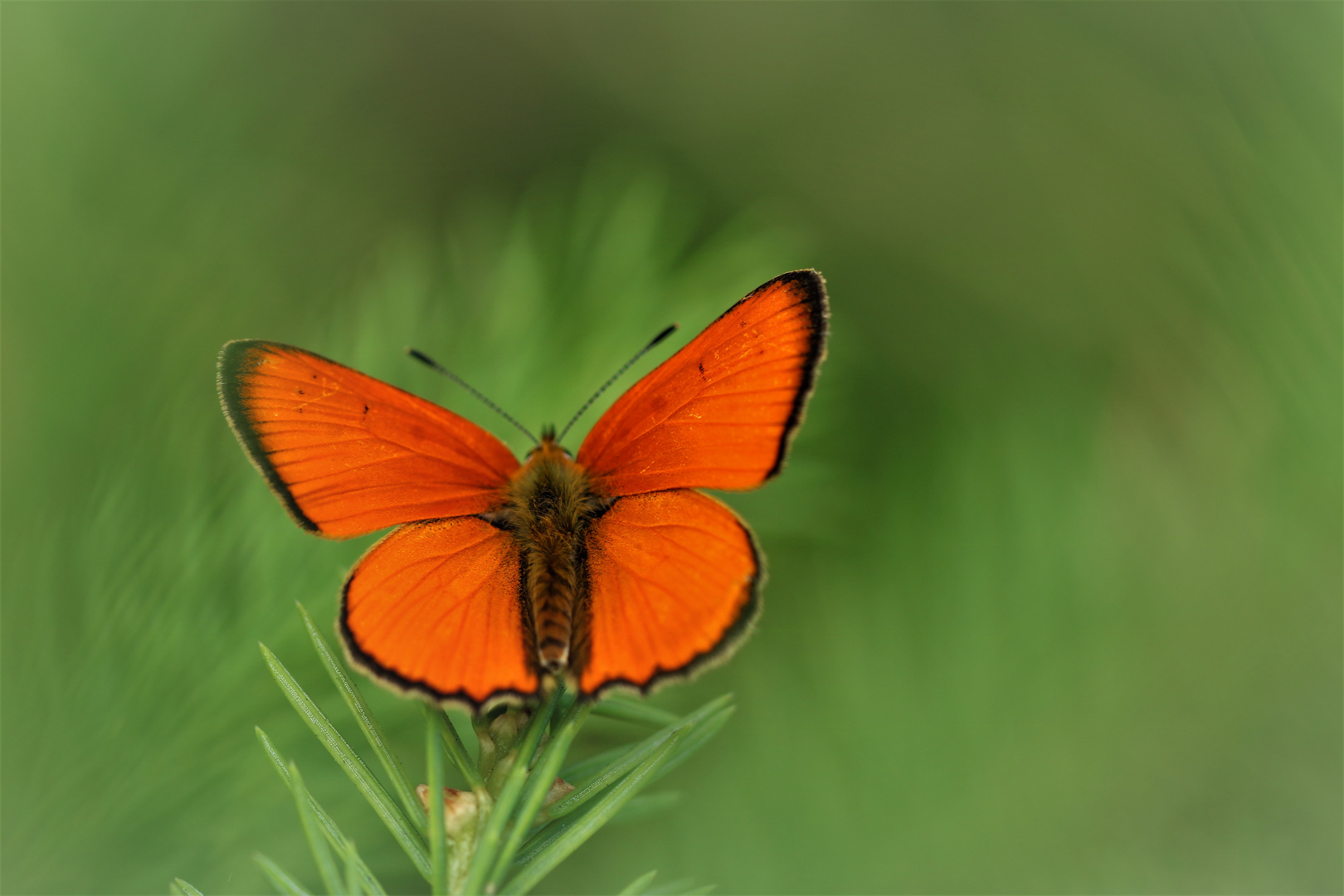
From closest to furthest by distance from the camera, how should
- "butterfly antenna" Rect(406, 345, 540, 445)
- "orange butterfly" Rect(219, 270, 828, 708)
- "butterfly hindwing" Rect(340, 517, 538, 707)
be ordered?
"butterfly hindwing" Rect(340, 517, 538, 707) < "orange butterfly" Rect(219, 270, 828, 708) < "butterfly antenna" Rect(406, 345, 540, 445)

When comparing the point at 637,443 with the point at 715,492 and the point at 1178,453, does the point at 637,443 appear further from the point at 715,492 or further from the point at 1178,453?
the point at 1178,453

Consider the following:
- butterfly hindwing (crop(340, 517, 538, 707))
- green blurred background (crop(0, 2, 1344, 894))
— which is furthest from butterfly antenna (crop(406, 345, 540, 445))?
butterfly hindwing (crop(340, 517, 538, 707))

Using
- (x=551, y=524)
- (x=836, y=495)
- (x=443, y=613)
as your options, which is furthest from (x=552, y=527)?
(x=836, y=495)

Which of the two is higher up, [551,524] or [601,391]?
[601,391]

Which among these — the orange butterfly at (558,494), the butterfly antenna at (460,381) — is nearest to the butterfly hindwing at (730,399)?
the orange butterfly at (558,494)

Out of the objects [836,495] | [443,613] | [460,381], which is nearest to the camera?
[443,613]

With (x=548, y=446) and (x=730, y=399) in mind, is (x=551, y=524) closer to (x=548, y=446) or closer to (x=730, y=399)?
(x=548, y=446)

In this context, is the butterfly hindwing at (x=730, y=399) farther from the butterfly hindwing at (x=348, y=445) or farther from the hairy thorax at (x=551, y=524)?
the butterfly hindwing at (x=348, y=445)

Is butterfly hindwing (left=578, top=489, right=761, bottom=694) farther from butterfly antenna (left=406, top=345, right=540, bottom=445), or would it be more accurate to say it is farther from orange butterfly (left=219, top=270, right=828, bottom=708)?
butterfly antenna (left=406, top=345, right=540, bottom=445)
